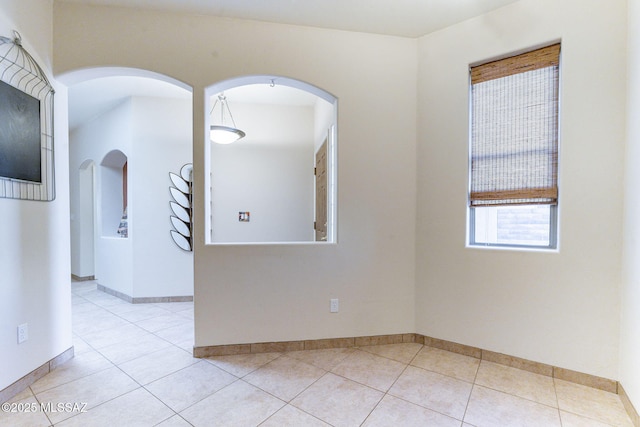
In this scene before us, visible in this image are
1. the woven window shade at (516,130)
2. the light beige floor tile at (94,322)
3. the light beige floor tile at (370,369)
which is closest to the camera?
the light beige floor tile at (370,369)

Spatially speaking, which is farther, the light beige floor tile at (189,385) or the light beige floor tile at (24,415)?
the light beige floor tile at (189,385)

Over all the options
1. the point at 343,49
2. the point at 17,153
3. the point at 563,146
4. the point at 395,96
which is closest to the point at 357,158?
the point at 395,96

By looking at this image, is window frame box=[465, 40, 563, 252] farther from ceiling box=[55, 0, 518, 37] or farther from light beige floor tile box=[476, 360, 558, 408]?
light beige floor tile box=[476, 360, 558, 408]

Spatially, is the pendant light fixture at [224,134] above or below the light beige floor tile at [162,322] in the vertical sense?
above

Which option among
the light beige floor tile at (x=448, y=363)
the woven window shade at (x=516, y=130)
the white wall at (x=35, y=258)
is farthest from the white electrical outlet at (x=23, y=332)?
the woven window shade at (x=516, y=130)

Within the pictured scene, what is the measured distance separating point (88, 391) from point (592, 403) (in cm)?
321

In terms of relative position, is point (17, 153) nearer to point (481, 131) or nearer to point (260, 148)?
point (260, 148)

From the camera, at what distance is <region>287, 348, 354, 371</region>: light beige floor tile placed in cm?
227

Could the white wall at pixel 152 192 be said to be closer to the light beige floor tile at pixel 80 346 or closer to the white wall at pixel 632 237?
the light beige floor tile at pixel 80 346

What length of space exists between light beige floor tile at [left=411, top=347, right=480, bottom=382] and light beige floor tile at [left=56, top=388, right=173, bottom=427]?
1.79 metres

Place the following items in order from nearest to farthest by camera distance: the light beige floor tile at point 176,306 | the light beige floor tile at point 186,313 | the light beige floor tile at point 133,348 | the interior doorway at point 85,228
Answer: the light beige floor tile at point 133,348
the light beige floor tile at point 186,313
the light beige floor tile at point 176,306
the interior doorway at point 85,228

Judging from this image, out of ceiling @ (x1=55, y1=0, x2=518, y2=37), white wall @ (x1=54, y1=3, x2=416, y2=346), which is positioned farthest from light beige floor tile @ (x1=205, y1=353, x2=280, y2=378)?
ceiling @ (x1=55, y1=0, x2=518, y2=37)

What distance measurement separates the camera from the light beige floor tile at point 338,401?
166 cm

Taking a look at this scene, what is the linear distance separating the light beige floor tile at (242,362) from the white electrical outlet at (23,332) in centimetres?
119
